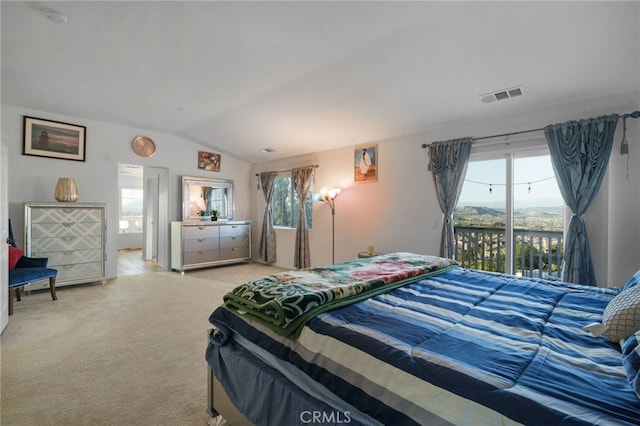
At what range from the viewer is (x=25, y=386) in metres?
1.94

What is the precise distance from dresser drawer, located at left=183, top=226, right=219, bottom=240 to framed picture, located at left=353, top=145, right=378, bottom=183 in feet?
9.85

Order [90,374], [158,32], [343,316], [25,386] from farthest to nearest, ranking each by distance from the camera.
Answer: [158,32] → [90,374] → [25,386] → [343,316]

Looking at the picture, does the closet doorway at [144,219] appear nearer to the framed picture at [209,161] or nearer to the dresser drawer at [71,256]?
the framed picture at [209,161]

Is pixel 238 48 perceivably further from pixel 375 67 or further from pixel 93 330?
pixel 93 330

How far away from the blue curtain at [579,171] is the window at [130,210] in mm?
9400

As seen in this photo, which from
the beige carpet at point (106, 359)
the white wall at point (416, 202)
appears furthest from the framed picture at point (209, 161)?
the beige carpet at point (106, 359)

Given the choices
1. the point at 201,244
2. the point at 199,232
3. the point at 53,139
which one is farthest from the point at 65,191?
the point at 201,244

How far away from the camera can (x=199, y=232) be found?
5.54m

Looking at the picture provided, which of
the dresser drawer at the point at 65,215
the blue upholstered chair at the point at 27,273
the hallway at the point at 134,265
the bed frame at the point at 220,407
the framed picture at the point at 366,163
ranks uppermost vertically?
the framed picture at the point at 366,163

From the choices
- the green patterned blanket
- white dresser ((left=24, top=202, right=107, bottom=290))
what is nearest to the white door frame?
white dresser ((left=24, top=202, right=107, bottom=290))

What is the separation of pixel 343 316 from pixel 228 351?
2.21ft

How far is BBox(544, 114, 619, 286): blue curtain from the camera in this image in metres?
2.77

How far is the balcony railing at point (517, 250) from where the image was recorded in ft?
11.0

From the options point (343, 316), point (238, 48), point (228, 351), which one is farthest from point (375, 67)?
point (228, 351)
